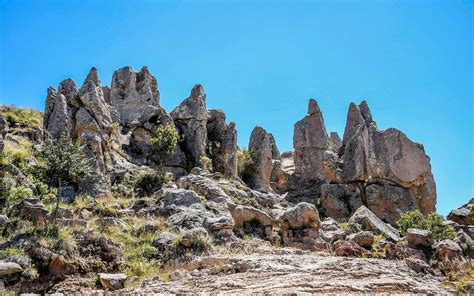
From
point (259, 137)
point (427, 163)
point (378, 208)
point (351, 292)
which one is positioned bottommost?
point (351, 292)

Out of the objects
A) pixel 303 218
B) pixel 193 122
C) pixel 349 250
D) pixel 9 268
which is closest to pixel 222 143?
pixel 193 122

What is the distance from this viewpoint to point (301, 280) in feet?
43.3

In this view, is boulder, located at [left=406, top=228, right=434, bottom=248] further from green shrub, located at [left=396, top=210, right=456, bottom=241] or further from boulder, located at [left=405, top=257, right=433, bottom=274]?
green shrub, located at [left=396, top=210, right=456, bottom=241]

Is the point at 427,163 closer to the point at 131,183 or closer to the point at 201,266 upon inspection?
the point at 131,183

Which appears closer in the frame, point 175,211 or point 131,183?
point 175,211

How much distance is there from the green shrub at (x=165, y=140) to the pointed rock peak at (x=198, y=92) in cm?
610

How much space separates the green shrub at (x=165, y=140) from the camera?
34844 millimetres

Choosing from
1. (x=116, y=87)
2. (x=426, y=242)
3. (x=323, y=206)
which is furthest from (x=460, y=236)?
(x=116, y=87)

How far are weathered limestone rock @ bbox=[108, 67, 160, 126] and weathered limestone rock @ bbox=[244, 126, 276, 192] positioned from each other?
1113 centimetres

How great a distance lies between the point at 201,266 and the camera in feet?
51.0

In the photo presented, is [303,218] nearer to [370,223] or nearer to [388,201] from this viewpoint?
[370,223]

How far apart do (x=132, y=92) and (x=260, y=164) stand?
17030 millimetres

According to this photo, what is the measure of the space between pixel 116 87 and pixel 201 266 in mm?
38658

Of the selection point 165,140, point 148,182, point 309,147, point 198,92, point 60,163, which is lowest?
point 60,163
